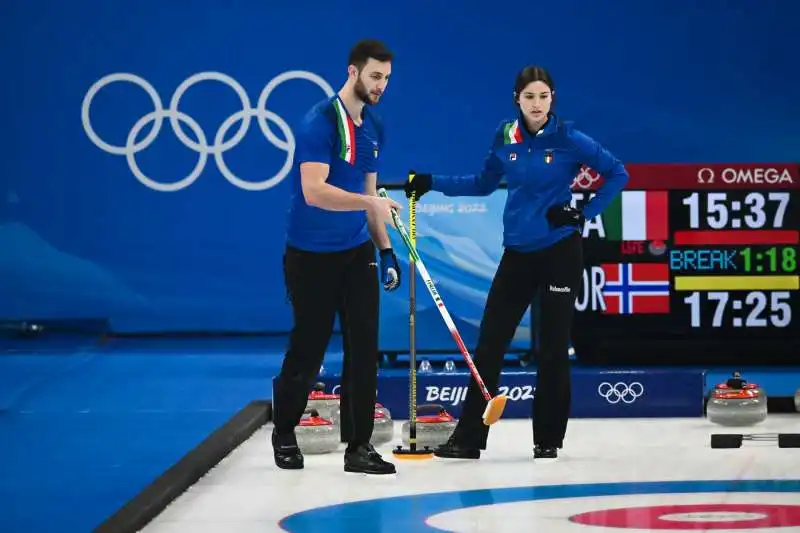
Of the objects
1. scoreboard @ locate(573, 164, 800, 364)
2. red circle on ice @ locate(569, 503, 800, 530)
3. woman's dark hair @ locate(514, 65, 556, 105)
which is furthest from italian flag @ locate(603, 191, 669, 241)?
red circle on ice @ locate(569, 503, 800, 530)

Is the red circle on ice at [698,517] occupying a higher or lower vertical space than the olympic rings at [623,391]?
lower

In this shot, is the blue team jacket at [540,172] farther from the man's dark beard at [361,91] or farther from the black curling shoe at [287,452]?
the black curling shoe at [287,452]

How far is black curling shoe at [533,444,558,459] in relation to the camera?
5.93m

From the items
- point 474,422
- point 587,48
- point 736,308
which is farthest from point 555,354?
point 587,48

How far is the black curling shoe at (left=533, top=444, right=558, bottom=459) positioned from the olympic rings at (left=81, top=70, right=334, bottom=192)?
5.87 m

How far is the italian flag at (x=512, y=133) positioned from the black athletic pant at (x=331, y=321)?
78 cm

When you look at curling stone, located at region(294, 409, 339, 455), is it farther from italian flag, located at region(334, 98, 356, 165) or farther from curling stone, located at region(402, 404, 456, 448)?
italian flag, located at region(334, 98, 356, 165)

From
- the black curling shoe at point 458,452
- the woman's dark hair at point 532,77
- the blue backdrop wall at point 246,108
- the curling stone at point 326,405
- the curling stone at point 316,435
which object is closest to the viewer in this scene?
the woman's dark hair at point 532,77

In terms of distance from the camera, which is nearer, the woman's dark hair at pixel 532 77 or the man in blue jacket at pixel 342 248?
the man in blue jacket at pixel 342 248

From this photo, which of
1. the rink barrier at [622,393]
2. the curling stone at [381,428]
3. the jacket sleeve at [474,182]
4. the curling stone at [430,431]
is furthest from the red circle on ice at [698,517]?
the rink barrier at [622,393]

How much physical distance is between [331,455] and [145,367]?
158 inches

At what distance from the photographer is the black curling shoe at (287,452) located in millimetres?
5723

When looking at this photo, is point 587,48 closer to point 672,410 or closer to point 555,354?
point 672,410

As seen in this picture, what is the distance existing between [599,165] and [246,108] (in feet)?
Answer: 19.3
